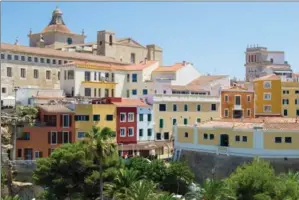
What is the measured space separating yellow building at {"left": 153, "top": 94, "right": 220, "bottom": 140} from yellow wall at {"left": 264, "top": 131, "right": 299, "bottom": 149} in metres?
14.2

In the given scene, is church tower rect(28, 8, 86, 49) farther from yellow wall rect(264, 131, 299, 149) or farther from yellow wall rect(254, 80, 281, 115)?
yellow wall rect(264, 131, 299, 149)

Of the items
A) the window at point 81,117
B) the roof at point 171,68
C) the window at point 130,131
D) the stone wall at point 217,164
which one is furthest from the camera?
the roof at point 171,68

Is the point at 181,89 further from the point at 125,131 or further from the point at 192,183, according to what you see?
the point at 192,183

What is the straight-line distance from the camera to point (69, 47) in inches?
2640

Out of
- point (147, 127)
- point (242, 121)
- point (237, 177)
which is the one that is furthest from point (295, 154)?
point (147, 127)

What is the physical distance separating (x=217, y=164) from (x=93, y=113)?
1192 cm

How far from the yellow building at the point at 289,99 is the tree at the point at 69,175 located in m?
35.0

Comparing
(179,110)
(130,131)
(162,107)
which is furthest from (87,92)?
(179,110)

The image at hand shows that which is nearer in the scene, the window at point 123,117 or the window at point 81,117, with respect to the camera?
the window at point 81,117

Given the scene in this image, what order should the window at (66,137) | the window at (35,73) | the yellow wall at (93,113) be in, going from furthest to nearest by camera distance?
the window at (35,73) → the yellow wall at (93,113) → the window at (66,137)

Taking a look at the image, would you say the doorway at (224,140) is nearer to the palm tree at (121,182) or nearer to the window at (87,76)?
the palm tree at (121,182)

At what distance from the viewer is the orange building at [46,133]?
3828 centimetres

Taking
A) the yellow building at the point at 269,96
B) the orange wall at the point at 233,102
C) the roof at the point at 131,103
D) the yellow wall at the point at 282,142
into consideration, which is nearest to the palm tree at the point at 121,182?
the yellow wall at the point at 282,142

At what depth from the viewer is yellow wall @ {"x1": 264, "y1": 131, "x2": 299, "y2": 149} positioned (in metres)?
34.2
